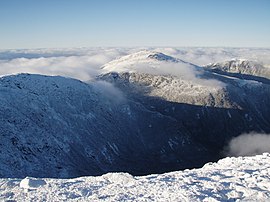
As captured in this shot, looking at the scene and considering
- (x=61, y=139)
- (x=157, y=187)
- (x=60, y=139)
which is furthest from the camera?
(x=61, y=139)

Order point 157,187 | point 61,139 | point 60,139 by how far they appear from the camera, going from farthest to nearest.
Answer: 1. point 61,139
2. point 60,139
3. point 157,187

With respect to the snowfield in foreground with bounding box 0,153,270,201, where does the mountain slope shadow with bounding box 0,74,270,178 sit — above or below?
below

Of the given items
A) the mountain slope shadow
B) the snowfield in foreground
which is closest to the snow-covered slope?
the mountain slope shadow

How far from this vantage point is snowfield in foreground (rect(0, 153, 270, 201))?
22.5 m

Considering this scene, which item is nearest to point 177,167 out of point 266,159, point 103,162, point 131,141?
point 131,141

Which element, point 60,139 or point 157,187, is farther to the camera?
point 60,139

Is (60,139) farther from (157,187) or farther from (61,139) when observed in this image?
(157,187)

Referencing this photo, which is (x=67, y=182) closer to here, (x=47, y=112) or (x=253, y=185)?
(x=253, y=185)

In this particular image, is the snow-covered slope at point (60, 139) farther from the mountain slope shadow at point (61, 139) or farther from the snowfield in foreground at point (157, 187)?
the snowfield in foreground at point (157, 187)

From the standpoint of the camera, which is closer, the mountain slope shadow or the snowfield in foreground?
the snowfield in foreground

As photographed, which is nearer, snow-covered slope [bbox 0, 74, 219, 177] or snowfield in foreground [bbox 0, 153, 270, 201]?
snowfield in foreground [bbox 0, 153, 270, 201]

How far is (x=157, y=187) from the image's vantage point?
24375 millimetres

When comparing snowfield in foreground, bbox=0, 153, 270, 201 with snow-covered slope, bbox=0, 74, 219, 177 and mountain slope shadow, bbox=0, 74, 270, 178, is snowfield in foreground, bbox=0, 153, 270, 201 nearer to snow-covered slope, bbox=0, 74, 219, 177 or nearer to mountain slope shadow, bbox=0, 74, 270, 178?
mountain slope shadow, bbox=0, 74, 270, 178

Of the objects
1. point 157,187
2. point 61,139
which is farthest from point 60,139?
point 157,187
